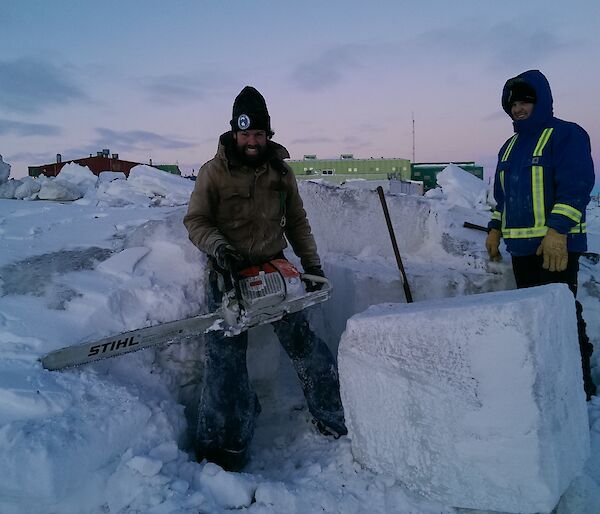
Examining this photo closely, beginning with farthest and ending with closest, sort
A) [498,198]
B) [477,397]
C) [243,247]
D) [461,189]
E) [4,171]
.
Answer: [461,189] → [4,171] → [498,198] → [243,247] → [477,397]

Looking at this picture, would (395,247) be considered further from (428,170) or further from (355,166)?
(428,170)

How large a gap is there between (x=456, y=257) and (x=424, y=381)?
7.10 feet

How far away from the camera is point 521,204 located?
2822mm

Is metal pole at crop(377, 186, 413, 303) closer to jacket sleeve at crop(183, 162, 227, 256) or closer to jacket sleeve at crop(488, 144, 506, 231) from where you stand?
jacket sleeve at crop(488, 144, 506, 231)

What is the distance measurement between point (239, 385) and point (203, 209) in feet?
3.67

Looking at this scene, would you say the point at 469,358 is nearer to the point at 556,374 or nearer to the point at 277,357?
the point at 556,374

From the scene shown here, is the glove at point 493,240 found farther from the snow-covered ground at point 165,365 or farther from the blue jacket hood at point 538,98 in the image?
the blue jacket hood at point 538,98

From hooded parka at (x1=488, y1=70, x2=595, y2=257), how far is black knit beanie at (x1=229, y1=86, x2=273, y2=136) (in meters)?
1.61

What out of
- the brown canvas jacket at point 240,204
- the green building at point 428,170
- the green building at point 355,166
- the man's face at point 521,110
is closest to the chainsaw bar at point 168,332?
the brown canvas jacket at point 240,204

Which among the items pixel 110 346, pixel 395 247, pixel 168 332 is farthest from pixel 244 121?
pixel 395 247

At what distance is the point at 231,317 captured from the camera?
2336 millimetres

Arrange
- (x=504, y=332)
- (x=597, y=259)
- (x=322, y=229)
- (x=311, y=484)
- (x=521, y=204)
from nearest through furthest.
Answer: (x=504, y=332) → (x=311, y=484) → (x=521, y=204) → (x=597, y=259) → (x=322, y=229)

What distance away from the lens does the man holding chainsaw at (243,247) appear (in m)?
2.51

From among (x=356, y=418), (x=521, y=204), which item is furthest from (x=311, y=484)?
(x=521, y=204)
